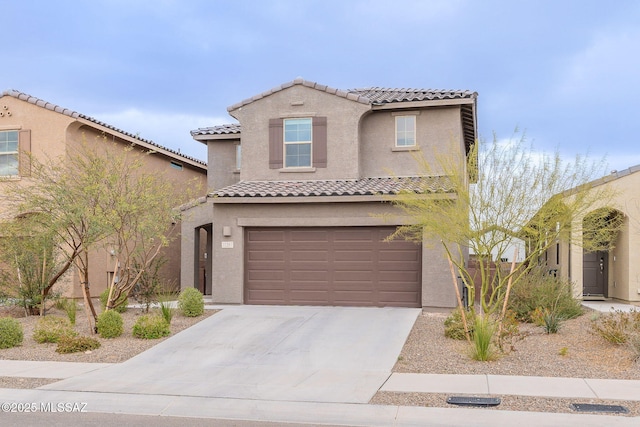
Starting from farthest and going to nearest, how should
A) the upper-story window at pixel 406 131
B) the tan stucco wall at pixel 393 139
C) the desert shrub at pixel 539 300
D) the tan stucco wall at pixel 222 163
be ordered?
the tan stucco wall at pixel 222 163 → the upper-story window at pixel 406 131 → the tan stucco wall at pixel 393 139 → the desert shrub at pixel 539 300

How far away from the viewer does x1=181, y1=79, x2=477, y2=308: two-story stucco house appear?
57.5 feet

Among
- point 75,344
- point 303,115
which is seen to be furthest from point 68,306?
point 303,115

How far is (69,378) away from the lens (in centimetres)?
1048

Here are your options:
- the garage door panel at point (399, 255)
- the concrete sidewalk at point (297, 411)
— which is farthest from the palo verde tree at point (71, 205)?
the garage door panel at point (399, 255)

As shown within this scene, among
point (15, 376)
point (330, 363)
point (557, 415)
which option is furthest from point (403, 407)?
point (15, 376)

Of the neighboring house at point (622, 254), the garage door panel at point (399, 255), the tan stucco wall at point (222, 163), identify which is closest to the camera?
the garage door panel at point (399, 255)

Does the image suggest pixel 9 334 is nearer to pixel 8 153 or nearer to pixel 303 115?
pixel 8 153

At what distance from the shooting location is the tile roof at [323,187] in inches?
681

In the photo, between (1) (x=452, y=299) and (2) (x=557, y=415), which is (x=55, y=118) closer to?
(1) (x=452, y=299)

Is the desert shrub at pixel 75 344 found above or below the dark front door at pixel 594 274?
below

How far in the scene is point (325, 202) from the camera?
1781 cm

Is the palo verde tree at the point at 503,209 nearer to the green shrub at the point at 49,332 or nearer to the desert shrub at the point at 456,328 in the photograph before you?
the desert shrub at the point at 456,328

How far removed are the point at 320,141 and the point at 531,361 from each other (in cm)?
1015

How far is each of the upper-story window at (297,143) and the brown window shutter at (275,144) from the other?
0.16 metres
